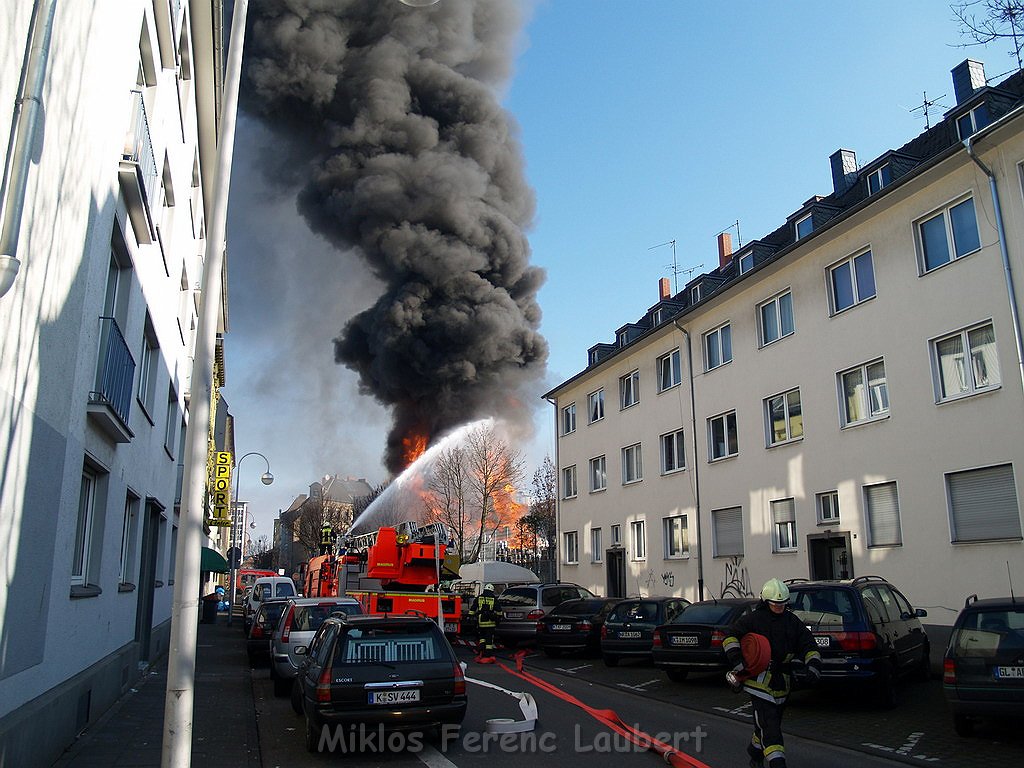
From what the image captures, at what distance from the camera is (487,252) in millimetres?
33031

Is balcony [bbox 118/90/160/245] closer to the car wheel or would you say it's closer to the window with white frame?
the car wheel

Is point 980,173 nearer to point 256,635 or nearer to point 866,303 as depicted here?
point 866,303

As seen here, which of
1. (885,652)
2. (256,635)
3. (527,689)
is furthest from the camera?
(256,635)

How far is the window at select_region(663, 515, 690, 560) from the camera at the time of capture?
20.4 metres

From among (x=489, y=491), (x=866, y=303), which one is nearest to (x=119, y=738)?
(x=866, y=303)

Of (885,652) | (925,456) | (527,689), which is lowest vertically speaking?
(527,689)

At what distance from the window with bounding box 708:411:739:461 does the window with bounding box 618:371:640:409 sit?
12.9ft

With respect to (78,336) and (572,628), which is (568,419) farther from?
(78,336)

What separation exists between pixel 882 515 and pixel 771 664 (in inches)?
392

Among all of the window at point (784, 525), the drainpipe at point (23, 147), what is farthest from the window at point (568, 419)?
the drainpipe at point (23, 147)

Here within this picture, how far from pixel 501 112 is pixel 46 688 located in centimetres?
3398

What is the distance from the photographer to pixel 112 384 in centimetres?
836

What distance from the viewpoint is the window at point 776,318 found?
57.5 feet

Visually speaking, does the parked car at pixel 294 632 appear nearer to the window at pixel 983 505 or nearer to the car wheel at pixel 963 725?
the car wheel at pixel 963 725
